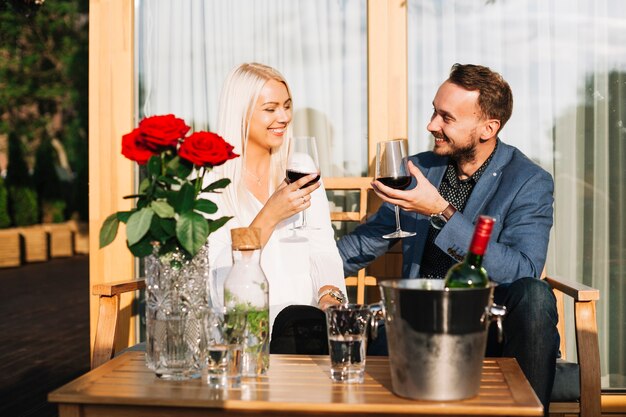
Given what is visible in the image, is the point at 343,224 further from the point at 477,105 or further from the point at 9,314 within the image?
the point at 9,314

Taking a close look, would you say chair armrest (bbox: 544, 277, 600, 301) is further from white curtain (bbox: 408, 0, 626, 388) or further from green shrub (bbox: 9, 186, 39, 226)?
green shrub (bbox: 9, 186, 39, 226)

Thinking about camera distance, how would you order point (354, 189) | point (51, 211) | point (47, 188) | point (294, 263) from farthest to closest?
point (51, 211)
point (47, 188)
point (354, 189)
point (294, 263)

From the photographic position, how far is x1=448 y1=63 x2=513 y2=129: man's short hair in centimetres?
299

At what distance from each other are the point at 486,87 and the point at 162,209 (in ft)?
5.02

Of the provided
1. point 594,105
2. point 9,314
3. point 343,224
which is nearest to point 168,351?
point 343,224

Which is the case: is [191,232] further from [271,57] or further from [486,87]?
[271,57]

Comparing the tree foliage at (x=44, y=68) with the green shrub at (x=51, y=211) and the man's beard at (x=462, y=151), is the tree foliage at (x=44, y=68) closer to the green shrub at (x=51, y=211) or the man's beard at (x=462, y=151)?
the green shrub at (x=51, y=211)

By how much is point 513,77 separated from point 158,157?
2.07 metres

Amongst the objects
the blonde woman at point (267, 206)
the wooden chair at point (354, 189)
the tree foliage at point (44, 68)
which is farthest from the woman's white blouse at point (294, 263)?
the tree foliage at point (44, 68)

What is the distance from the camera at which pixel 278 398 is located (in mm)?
1706

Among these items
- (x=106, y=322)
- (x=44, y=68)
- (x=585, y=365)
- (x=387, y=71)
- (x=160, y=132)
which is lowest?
(x=585, y=365)

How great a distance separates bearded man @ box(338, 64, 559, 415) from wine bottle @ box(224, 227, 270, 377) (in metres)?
0.69

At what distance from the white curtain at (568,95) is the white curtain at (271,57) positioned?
0.35m

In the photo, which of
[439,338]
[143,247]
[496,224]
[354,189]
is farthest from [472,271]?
[354,189]
